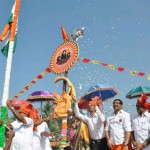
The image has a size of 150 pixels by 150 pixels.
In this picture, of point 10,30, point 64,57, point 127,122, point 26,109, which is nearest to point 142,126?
point 127,122

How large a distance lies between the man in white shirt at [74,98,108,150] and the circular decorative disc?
29.3ft

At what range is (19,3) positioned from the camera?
6453 millimetres

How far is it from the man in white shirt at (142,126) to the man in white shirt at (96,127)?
771mm

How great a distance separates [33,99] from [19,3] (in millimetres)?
→ 12924

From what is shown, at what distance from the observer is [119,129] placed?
6539 mm

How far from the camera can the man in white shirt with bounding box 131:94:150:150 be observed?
6.19 metres

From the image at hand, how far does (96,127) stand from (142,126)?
3.68 feet

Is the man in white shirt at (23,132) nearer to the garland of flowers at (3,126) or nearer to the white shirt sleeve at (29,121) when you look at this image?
the white shirt sleeve at (29,121)

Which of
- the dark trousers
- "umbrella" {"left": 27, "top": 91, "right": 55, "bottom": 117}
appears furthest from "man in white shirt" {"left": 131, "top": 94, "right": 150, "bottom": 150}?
"umbrella" {"left": 27, "top": 91, "right": 55, "bottom": 117}

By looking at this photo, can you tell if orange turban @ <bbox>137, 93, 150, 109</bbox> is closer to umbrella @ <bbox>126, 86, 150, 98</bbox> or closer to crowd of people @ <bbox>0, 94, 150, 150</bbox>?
crowd of people @ <bbox>0, 94, 150, 150</bbox>

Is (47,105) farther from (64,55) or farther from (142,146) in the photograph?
(142,146)

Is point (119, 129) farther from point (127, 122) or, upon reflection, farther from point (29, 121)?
point (29, 121)

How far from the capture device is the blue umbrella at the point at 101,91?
1218 centimetres

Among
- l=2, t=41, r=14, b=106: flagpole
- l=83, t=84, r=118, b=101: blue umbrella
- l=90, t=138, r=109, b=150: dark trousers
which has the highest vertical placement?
l=83, t=84, r=118, b=101: blue umbrella
